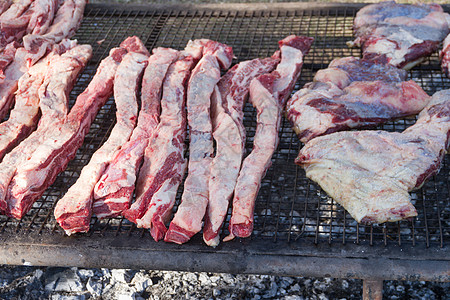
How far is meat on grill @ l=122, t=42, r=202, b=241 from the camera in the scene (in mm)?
2674

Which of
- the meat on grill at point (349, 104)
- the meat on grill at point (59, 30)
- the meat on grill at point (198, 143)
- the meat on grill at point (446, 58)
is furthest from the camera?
the meat on grill at point (59, 30)

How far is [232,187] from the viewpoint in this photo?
110 inches

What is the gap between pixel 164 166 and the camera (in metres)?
2.92

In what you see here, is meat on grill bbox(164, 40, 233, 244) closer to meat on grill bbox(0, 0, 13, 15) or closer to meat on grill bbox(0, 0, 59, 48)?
meat on grill bbox(0, 0, 59, 48)

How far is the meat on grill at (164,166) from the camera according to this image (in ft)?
8.77

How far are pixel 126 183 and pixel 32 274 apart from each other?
132 centimetres

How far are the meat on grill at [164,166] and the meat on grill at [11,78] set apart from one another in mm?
1207

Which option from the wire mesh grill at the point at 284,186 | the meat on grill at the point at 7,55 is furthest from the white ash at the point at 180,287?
the meat on grill at the point at 7,55

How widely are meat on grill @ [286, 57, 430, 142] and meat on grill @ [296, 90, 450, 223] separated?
6.6 inches

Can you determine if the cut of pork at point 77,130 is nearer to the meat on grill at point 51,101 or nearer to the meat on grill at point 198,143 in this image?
the meat on grill at point 51,101

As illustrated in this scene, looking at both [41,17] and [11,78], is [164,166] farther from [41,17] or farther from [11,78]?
[41,17]

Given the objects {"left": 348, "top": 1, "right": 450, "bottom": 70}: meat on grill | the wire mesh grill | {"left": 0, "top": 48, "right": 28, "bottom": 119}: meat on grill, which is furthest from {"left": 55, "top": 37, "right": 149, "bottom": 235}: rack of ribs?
{"left": 348, "top": 1, "right": 450, "bottom": 70}: meat on grill

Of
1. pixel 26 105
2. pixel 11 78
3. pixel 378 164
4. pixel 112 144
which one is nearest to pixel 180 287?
pixel 112 144

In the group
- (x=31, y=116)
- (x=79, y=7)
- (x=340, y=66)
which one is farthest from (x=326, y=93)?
(x=79, y=7)
